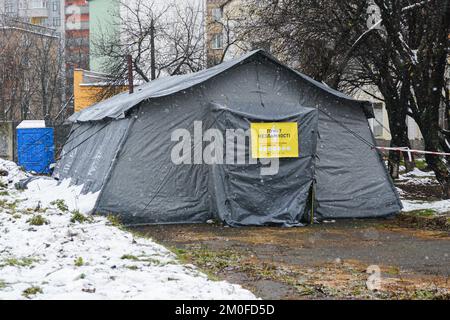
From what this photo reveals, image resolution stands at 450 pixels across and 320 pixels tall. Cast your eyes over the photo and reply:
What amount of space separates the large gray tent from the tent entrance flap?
18 mm

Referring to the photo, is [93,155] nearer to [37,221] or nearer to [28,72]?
[37,221]

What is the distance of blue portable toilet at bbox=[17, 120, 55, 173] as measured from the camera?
2039cm

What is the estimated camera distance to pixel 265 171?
11.4 m

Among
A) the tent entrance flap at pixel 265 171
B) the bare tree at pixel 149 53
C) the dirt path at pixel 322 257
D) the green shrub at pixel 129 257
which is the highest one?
the bare tree at pixel 149 53

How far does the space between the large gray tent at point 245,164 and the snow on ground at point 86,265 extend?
4.39 ft

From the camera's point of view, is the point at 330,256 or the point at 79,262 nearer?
the point at 79,262

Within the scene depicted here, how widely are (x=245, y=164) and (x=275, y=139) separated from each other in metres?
0.73

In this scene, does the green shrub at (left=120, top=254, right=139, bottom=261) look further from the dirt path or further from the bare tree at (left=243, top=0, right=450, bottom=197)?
the bare tree at (left=243, top=0, right=450, bottom=197)

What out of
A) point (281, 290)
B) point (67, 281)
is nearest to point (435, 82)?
point (281, 290)

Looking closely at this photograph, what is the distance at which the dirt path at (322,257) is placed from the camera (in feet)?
20.3

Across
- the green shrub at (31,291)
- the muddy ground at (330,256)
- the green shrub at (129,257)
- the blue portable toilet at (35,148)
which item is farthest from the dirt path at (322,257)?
the blue portable toilet at (35,148)

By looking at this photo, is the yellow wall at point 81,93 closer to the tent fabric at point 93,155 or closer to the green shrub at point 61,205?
the tent fabric at point 93,155

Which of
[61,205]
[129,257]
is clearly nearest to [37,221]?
[61,205]

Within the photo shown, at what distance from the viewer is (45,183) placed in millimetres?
15617
